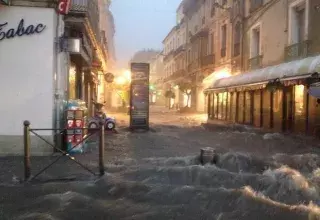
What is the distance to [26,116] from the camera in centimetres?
1089

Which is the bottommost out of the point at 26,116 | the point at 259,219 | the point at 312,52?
the point at 259,219

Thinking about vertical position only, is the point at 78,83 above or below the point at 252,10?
below

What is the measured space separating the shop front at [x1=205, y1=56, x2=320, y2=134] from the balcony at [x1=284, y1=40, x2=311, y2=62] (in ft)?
2.42

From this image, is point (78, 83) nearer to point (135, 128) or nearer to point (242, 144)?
point (135, 128)

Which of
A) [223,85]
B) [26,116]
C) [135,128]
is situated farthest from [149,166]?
[223,85]

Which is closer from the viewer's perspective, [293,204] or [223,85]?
[293,204]

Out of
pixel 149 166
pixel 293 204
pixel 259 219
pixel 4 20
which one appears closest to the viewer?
pixel 259 219

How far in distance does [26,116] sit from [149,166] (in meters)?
3.73

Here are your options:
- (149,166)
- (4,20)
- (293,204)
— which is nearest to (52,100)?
(4,20)

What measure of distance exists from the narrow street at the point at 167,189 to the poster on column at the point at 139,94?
24.5ft

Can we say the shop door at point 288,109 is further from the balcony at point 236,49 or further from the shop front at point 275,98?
the balcony at point 236,49

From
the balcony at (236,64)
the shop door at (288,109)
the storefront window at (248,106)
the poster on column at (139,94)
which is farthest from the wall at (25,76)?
the balcony at (236,64)

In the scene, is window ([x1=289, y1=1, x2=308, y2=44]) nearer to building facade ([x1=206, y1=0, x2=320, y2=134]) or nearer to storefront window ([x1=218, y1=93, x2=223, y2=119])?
building facade ([x1=206, y1=0, x2=320, y2=134])

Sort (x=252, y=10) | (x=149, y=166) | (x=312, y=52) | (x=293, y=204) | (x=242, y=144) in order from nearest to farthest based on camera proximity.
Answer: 1. (x=293, y=204)
2. (x=149, y=166)
3. (x=242, y=144)
4. (x=312, y=52)
5. (x=252, y=10)
